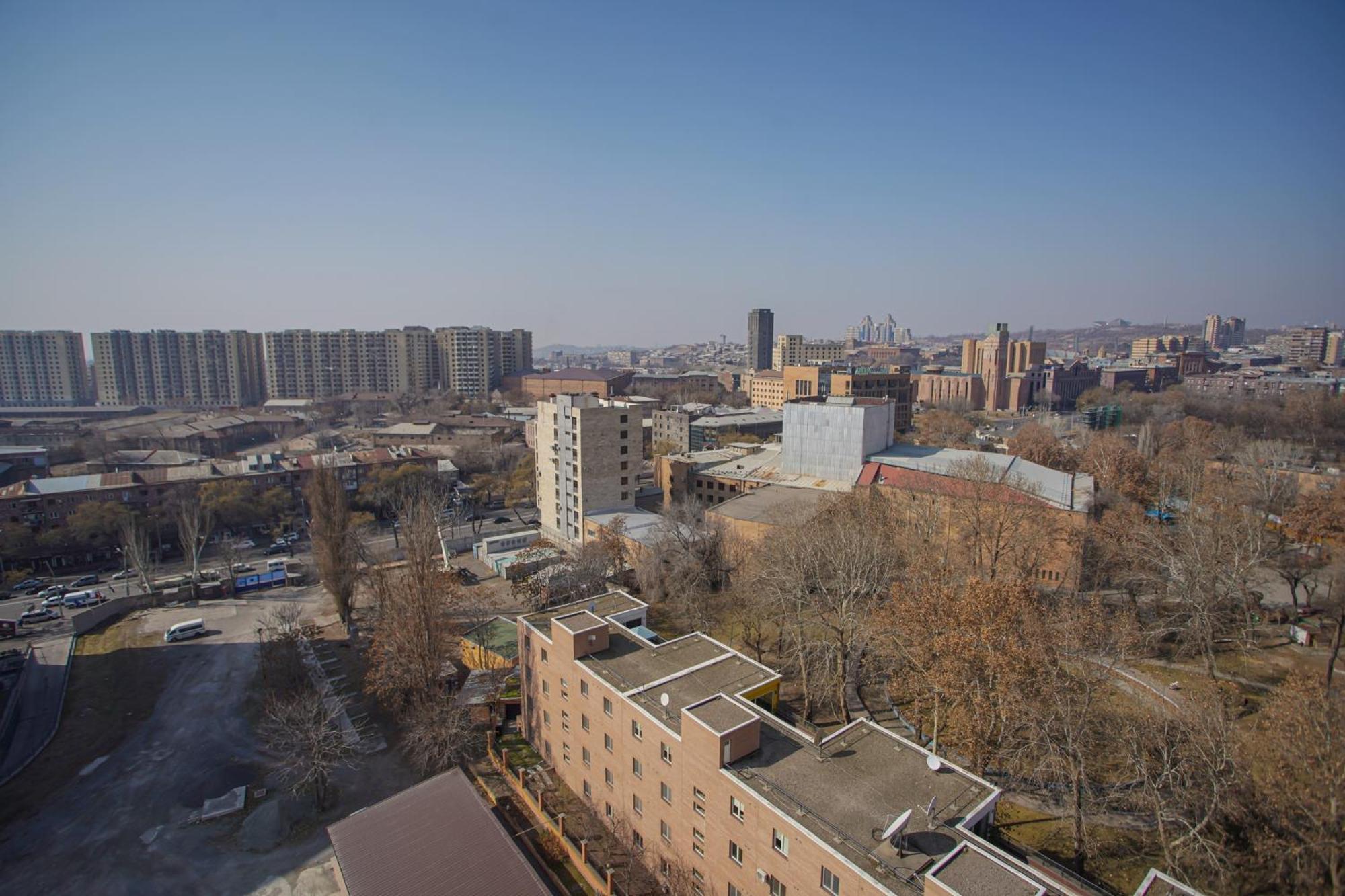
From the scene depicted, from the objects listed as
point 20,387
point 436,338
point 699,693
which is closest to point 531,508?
point 699,693

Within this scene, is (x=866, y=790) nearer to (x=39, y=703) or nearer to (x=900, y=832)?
(x=900, y=832)

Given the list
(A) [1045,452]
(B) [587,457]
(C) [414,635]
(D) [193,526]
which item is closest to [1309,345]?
(A) [1045,452]

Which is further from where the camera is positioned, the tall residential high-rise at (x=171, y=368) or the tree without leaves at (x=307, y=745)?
the tall residential high-rise at (x=171, y=368)

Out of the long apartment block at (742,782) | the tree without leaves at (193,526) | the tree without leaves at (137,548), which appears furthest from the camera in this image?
the tree without leaves at (193,526)

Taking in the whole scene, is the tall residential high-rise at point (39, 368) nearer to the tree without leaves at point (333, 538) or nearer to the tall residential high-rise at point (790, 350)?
Answer: the tree without leaves at point (333, 538)

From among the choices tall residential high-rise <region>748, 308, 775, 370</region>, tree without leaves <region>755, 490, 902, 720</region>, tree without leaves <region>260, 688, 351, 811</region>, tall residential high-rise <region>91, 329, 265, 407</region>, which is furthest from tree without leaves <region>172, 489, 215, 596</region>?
tall residential high-rise <region>748, 308, 775, 370</region>

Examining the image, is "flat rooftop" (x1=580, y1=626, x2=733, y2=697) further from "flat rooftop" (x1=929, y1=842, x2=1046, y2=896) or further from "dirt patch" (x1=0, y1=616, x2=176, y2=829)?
"dirt patch" (x1=0, y1=616, x2=176, y2=829)

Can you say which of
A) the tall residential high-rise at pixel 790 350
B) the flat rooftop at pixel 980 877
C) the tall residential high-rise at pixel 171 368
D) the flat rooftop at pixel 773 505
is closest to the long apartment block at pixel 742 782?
the flat rooftop at pixel 980 877
